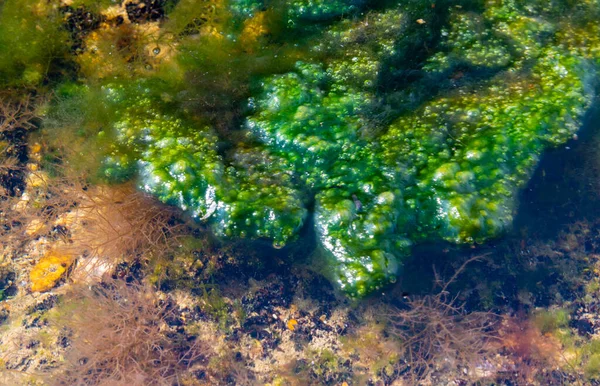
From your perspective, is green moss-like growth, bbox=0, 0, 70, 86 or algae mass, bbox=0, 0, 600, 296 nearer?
algae mass, bbox=0, 0, 600, 296

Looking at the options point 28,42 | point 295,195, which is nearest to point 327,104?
point 295,195

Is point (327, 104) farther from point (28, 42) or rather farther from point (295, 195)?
point (28, 42)

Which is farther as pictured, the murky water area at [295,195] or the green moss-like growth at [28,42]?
the green moss-like growth at [28,42]

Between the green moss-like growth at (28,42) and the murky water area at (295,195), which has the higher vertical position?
the green moss-like growth at (28,42)

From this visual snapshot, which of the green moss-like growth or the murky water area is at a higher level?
the green moss-like growth

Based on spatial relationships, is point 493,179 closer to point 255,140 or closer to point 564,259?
point 564,259

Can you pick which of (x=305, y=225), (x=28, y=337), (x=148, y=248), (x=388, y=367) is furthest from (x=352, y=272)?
(x=28, y=337)
